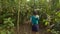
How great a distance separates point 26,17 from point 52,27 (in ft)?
3.78

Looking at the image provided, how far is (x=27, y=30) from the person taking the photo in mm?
7086

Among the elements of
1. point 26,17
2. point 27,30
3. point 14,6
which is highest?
point 14,6

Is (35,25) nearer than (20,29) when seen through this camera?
Yes

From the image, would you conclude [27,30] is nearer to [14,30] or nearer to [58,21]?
[14,30]

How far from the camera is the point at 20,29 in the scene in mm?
7062

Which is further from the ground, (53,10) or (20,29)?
(53,10)

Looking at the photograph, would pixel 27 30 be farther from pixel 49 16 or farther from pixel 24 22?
pixel 49 16

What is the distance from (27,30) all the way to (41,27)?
2.09 ft

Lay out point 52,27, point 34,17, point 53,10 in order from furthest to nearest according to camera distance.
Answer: point 53,10, point 52,27, point 34,17

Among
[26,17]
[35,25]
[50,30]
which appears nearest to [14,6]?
[26,17]

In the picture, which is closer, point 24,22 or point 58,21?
point 58,21

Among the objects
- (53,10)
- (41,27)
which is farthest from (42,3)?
(41,27)

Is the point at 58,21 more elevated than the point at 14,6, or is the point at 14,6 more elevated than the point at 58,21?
the point at 14,6

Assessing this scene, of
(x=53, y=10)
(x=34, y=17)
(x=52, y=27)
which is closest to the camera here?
(x=34, y=17)
